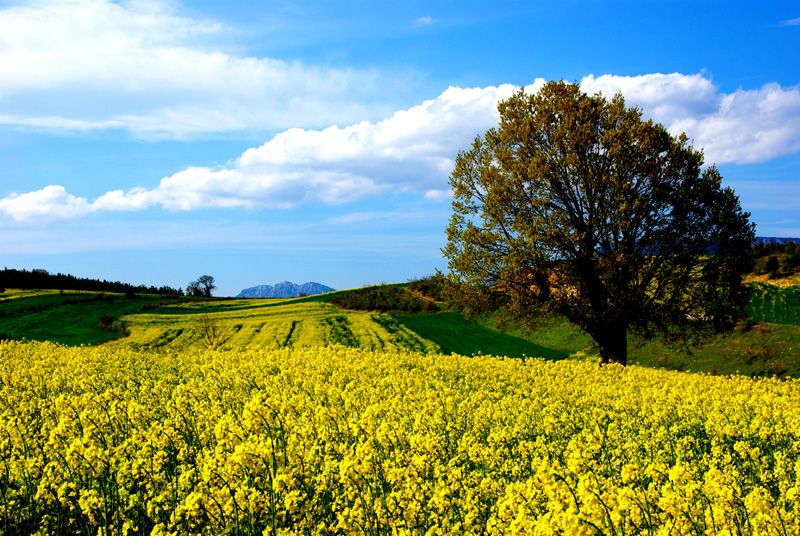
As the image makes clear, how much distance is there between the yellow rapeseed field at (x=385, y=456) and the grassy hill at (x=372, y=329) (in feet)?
65.3

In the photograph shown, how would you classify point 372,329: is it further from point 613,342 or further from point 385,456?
point 385,456

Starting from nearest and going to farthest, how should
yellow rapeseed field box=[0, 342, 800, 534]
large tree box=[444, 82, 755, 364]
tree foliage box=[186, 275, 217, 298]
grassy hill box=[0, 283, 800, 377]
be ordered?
yellow rapeseed field box=[0, 342, 800, 534], large tree box=[444, 82, 755, 364], grassy hill box=[0, 283, 800, 377], tree foliage box=[186, 275, 217, 298]

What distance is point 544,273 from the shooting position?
33812 mm

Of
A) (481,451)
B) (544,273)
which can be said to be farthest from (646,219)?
(481,451)

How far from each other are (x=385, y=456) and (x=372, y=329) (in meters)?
46.2

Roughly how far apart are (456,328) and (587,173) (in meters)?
30.1

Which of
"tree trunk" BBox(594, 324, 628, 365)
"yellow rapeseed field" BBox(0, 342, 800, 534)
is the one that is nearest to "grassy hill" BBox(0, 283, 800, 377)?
"tree trunk" BBox(594, 324, 628, 365)

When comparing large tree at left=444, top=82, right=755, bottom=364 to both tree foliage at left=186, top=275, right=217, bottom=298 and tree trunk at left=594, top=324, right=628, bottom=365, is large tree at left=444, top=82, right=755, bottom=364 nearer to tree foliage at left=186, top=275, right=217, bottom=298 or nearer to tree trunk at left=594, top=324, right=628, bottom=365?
tree trunk at left=594, top=324, right=628, bottom=365

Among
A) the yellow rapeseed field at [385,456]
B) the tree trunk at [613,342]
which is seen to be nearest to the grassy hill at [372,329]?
the tree trunk at [613,342]

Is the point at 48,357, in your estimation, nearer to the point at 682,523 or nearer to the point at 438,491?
the point at 438,491

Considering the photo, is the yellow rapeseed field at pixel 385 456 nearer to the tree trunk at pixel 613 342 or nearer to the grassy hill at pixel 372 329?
the tree trunk at pixel 613 342

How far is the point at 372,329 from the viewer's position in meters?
56.0

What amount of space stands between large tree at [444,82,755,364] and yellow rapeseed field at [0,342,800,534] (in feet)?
39.7

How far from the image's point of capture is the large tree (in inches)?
1272
